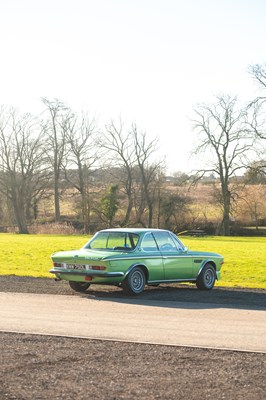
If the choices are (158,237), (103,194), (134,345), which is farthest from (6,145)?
(134,345)

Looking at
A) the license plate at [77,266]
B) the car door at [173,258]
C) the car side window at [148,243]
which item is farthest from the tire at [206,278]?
the license plate at [77,266]

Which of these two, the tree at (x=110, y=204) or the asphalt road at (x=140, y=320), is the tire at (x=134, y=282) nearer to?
the asphalt road at (x=140, y=320)

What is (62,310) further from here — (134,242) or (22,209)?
(22,209)

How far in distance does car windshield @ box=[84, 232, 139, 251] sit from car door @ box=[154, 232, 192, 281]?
0.77m

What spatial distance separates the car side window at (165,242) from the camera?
61.2 ft

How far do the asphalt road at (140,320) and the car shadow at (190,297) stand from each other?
0.06 meters

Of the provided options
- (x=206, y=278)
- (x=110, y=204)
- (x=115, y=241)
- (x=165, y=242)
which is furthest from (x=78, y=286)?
(x=110, y=204)

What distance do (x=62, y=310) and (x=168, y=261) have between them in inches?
183

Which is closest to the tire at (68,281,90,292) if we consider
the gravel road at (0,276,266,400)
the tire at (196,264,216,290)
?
the tire at (196,264,216,290)

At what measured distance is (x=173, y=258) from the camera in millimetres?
18641

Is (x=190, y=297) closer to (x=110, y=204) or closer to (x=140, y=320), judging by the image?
(x=140, y=320)

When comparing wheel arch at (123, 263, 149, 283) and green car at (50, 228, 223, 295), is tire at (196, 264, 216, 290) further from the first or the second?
wheel arch at (123, 263, 149, 283)

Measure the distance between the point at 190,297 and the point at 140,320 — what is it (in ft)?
14.1

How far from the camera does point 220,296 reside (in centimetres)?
1747
